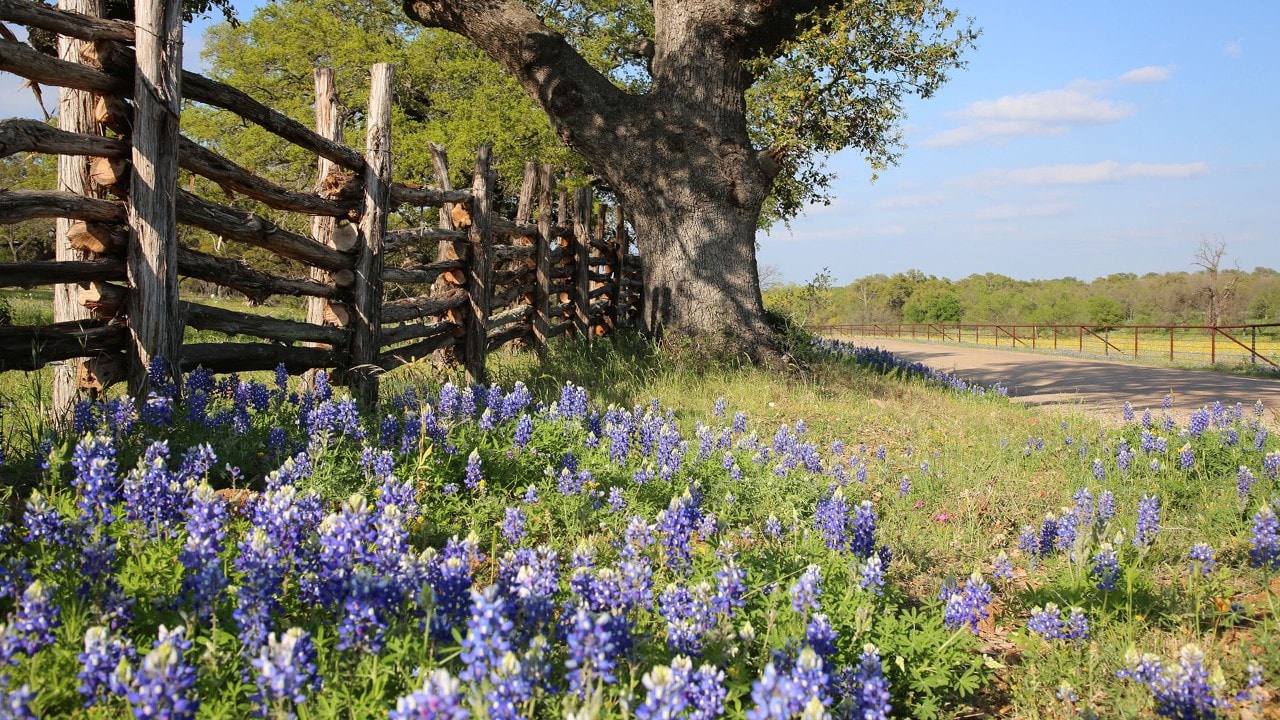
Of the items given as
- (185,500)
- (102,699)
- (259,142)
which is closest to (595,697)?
(102,699)

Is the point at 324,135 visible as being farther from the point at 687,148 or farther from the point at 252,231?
the point at 687,148

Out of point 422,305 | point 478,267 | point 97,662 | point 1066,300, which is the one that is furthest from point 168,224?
point 1066,300

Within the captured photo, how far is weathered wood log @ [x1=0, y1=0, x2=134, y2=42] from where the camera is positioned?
387cm

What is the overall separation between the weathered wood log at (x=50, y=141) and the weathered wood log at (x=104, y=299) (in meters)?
0.71

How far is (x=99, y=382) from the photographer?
14.5 feet

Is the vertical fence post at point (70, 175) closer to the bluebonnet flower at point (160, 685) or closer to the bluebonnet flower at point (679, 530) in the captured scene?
the bluebonnet flower at point (160, 685)

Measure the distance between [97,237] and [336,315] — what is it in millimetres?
→ 2139

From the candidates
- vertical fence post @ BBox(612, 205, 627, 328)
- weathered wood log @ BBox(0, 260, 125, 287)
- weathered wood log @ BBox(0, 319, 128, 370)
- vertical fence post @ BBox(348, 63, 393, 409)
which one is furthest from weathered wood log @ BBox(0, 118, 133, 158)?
vertical fence post @ BBox(612, 205, 627, 328)

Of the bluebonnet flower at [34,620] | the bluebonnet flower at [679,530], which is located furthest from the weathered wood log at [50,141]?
the bluebonnet flower at [679,530]

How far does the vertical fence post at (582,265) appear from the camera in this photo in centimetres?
1246

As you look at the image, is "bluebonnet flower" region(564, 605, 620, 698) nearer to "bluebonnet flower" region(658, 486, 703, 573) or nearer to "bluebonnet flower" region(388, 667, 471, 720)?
"bluebonnet flower" region(388, 667, 471, 720)

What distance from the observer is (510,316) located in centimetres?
984

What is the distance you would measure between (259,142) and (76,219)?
51.2 feet

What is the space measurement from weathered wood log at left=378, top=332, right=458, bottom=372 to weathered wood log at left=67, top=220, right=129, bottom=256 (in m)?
2.20
